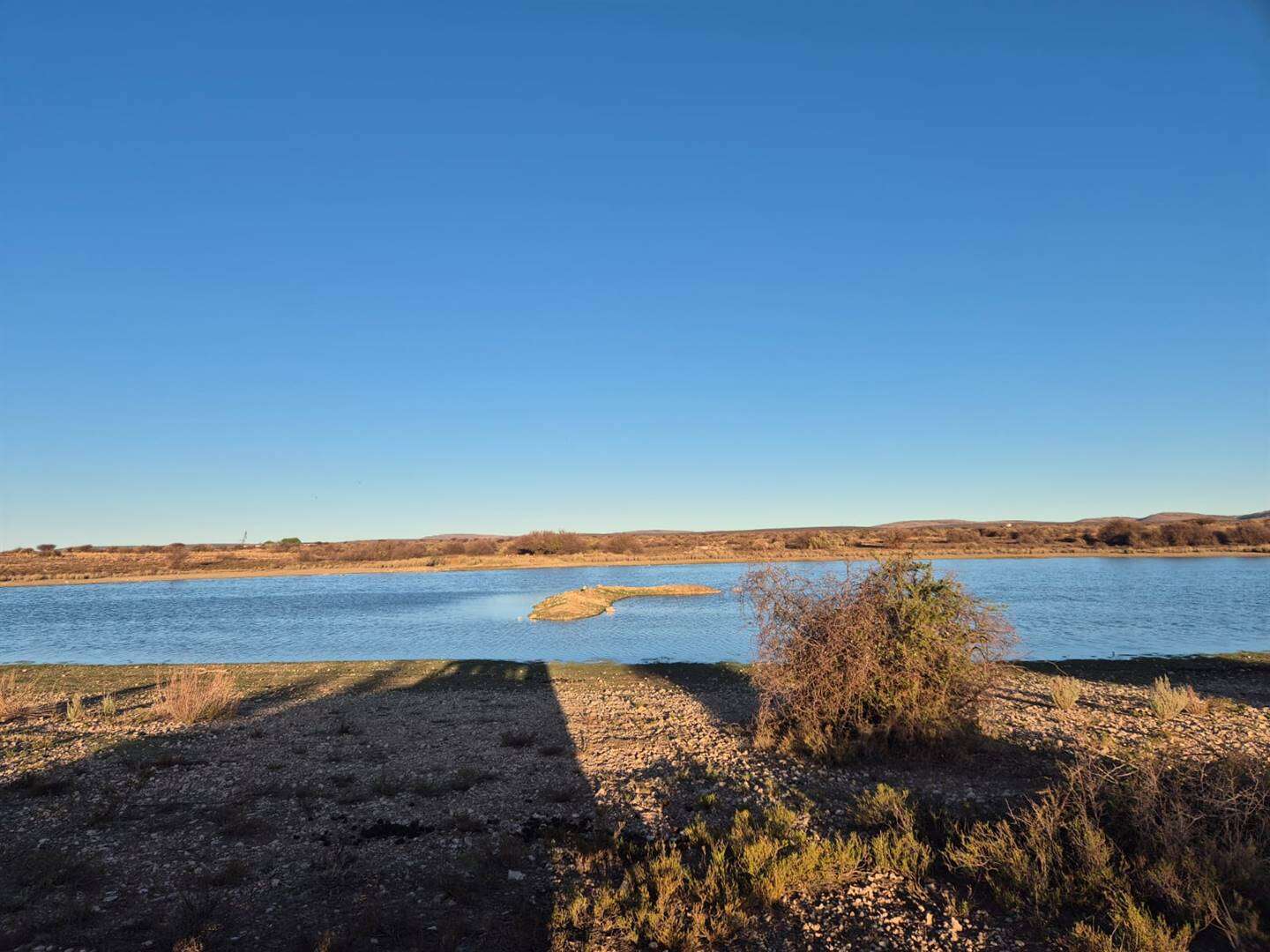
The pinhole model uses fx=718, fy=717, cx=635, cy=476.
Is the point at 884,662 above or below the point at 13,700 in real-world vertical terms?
above

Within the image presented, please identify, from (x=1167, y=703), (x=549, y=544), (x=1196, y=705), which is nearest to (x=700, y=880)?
(x=1167, y=703)

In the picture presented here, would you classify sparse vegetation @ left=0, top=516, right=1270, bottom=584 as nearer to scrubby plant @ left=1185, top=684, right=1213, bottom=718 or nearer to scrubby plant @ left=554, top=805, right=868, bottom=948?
scrubby plant @ left=1185, top=684, right=1213, bottom=718

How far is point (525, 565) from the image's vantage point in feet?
231

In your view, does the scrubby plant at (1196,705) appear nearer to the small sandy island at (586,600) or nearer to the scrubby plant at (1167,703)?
the scrubby plant at (1167,703)

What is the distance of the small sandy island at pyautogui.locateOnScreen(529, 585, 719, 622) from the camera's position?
30391mm

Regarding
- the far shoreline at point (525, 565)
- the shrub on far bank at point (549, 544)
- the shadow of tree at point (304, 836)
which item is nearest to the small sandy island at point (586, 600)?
the shadow of tree at point (304, 836)

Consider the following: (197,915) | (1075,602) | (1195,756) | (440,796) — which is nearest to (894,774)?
(1195,756)

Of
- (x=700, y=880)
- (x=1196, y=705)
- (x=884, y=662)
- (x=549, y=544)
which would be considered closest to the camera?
(x=700, y=880)

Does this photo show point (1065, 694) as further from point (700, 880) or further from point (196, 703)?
point (196, 703)

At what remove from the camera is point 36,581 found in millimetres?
59844

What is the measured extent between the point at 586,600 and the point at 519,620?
3.63m

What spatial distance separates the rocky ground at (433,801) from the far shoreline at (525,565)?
154 ft

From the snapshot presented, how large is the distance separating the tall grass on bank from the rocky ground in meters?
0.44

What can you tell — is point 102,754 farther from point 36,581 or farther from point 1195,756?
point 36,581
